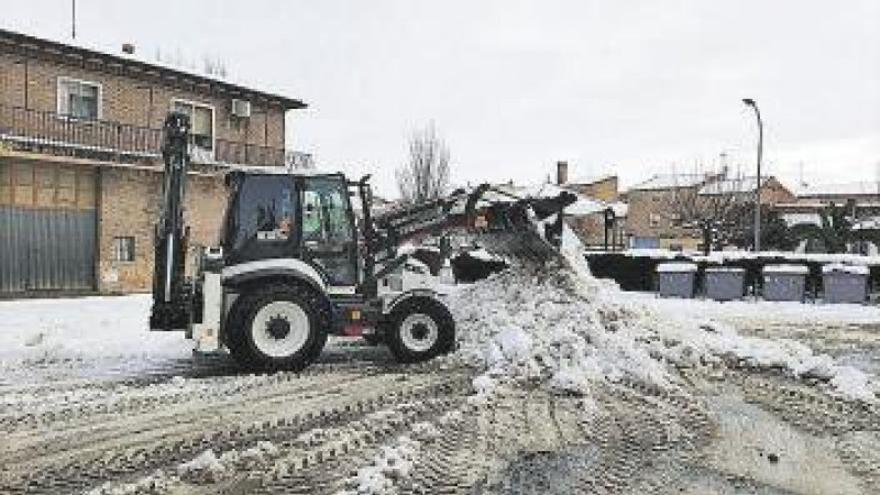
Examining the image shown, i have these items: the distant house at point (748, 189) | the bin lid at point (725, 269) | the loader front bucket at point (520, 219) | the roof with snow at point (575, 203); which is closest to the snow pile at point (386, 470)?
the loader front bucket at point (520, 219)

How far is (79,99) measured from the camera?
27.0 meters

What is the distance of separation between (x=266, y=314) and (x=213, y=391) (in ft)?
4.78

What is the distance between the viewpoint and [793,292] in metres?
22.8

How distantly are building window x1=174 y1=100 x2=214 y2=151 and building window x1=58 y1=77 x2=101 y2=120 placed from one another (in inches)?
135

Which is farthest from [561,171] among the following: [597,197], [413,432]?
[413,432]

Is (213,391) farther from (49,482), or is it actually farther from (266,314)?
(49,482)

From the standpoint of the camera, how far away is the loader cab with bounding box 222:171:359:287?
442 inches

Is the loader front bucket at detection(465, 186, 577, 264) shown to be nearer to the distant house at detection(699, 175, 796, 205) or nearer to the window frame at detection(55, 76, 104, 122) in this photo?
the window frame at detection(55, 76, 104, 122)

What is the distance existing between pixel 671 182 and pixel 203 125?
47.1 metres

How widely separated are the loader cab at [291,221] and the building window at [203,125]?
65.0 ft

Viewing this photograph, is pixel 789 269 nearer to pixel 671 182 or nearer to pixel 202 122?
pixel 202 122

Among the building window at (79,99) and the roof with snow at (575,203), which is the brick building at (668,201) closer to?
the building window at (79,99)

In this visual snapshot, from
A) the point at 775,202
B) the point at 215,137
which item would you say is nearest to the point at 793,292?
the point at 215,137

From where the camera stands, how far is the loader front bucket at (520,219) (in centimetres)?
1238
